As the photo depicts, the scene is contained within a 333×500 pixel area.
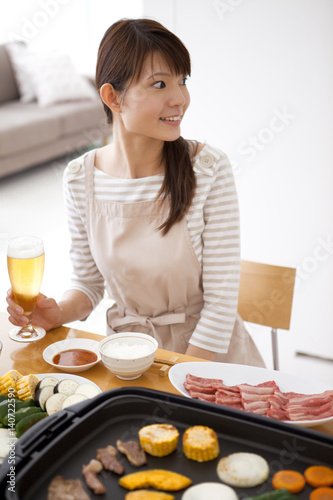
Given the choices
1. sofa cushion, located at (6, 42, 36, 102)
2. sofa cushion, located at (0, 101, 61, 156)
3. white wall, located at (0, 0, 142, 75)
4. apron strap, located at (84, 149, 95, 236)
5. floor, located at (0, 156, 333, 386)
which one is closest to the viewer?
→ apron strap, located at (84, 149, 95, 236)

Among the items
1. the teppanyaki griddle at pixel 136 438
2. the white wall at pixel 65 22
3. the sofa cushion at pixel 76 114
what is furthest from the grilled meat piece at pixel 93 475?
the white wall at pixel 65 22

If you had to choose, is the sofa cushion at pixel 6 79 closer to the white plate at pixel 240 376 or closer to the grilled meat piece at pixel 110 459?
the white plate at pixel 240 376

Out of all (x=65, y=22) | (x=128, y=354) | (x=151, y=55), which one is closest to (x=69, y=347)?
(x=128, y=354)

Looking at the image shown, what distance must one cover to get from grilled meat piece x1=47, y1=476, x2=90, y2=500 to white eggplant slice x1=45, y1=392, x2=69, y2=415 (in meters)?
0.25

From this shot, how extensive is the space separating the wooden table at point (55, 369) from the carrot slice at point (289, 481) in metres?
0.23

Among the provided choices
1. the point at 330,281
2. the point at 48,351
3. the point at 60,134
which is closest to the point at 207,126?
the point at 330,281

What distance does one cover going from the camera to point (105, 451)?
80 centimetres

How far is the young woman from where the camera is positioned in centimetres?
140

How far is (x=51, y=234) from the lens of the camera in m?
4.11

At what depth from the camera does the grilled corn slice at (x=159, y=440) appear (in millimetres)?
798

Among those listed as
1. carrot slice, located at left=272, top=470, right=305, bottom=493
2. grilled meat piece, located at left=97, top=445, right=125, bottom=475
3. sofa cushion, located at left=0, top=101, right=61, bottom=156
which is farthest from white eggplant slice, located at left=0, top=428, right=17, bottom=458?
sofa cushion, located at left=0, top=101, right=61, bottom=156

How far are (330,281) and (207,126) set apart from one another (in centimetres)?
84

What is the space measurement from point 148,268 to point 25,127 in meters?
3.71

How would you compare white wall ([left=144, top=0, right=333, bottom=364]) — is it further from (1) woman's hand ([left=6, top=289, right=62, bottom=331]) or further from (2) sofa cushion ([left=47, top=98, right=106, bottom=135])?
(2) sofa cushion ([left=47, top=98, right=106, bottom=135])
